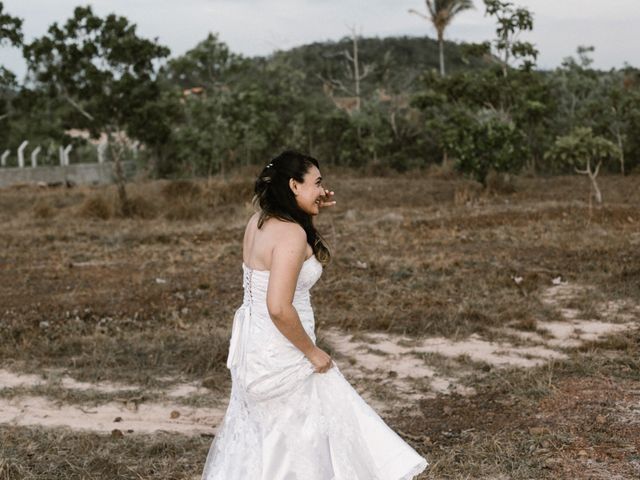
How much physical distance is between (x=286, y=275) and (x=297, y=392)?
19.2 inches

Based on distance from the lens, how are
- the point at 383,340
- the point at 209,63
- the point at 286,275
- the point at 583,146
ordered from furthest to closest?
the point at 209,63
the point at 583,146
the point at 383,340
the point at 286,275

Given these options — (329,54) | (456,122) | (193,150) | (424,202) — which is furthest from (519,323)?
(329,54)

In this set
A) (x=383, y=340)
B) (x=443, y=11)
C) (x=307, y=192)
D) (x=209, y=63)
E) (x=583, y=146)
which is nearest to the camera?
(x=307, y=192)

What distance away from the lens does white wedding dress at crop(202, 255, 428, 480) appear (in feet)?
9.53

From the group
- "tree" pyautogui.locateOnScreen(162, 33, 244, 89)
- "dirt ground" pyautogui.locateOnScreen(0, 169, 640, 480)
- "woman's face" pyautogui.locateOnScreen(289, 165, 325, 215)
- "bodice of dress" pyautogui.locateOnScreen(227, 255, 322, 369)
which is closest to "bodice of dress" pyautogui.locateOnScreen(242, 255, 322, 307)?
"bodice of dress" pyautogui.locateOnScreen(227, 255, 322, 369)

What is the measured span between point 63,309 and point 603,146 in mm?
10301

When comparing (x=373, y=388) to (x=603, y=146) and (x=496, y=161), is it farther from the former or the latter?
(x=496, y=161)

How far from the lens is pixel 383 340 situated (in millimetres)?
6906

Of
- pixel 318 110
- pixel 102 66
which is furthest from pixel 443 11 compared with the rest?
pixel 102 66

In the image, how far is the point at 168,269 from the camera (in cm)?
1002

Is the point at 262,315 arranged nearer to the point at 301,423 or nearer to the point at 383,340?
the point at 301,423

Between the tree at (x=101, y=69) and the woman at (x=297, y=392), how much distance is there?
14.0m

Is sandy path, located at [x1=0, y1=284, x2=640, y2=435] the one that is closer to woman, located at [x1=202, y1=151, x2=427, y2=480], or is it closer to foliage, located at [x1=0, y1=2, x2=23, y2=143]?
woman, located at [x1=202, y1=151, x2=427, y2=480]

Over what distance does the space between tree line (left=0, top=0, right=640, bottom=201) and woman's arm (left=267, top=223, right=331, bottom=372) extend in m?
12.9
